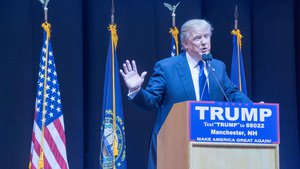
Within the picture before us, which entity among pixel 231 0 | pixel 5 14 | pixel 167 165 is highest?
pixel 231 0

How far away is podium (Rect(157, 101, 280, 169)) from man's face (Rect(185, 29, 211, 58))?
74 centimetres

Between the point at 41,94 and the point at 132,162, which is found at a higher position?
the point at 41,94

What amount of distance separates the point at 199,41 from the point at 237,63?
194cm

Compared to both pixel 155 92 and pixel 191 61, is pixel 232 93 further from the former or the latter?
pixel 155 92

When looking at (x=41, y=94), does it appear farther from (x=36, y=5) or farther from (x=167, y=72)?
(x=167, y=72)

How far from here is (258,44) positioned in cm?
633

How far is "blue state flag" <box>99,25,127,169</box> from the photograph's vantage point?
16.9 feet

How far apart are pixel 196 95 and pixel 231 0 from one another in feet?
8.63

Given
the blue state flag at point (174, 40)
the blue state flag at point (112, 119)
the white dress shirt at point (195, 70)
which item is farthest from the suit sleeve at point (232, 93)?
the blue state flag at point (174, 40)

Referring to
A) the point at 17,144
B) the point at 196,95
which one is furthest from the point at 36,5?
the point at 196,95

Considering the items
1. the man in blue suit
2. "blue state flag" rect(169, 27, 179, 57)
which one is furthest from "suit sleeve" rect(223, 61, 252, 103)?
"blue state flag" rect(169, 27, 179, 57)

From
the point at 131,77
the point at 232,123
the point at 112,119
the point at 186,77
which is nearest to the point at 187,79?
the point at 186,77

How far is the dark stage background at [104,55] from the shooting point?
5398 mm

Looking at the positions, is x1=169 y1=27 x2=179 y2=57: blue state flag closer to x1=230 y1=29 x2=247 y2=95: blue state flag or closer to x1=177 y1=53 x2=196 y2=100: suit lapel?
x1=230 y1=29 x2=247 y2=95: blue state flag
